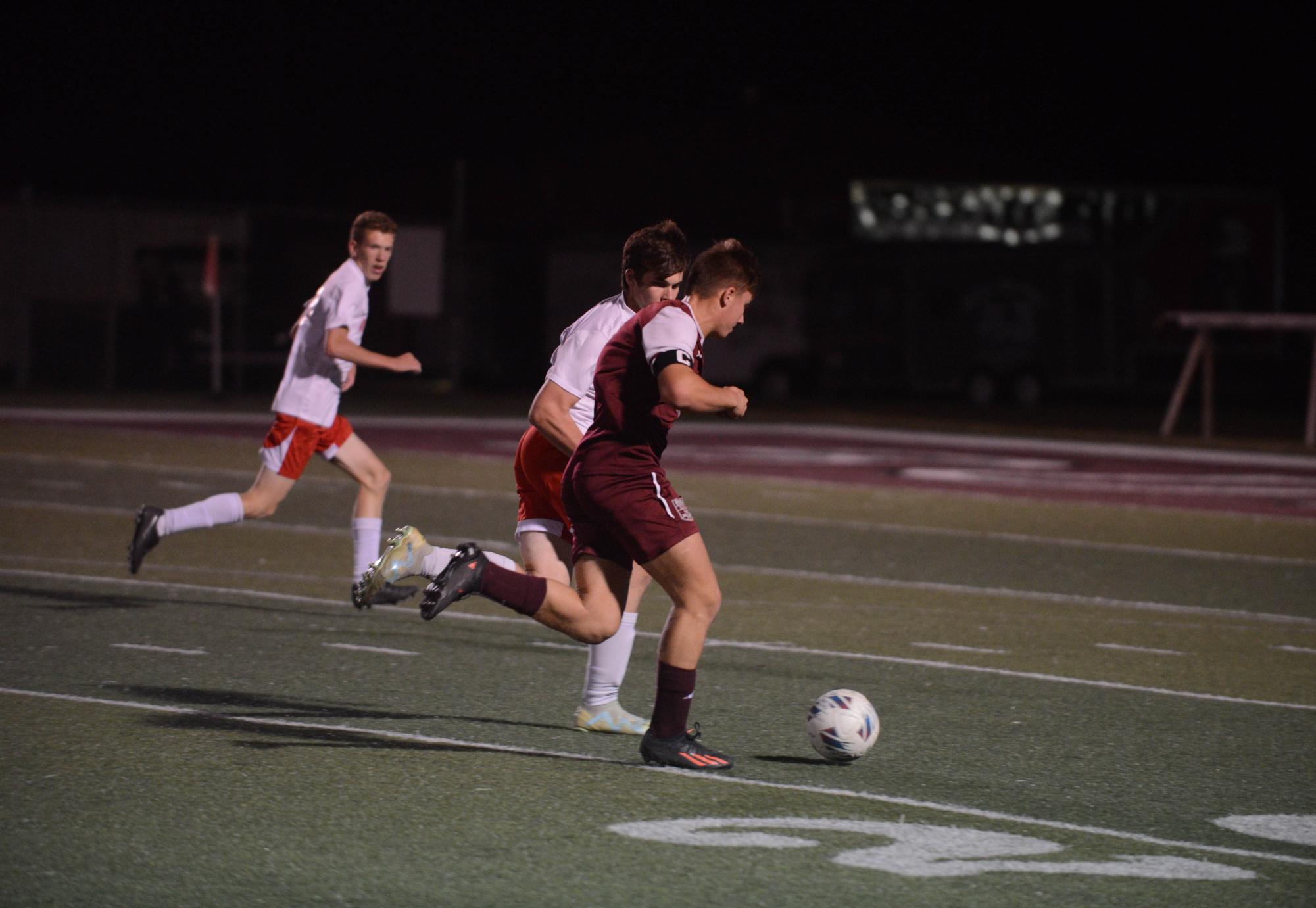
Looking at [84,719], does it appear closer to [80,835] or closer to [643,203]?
[80,835]

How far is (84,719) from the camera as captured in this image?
681 cm

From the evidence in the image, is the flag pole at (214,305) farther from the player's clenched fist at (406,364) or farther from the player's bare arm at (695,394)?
the player's bare arm at (695,394)

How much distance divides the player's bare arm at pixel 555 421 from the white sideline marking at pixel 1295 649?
4552 mm

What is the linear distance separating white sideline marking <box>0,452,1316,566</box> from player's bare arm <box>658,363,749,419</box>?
841cm

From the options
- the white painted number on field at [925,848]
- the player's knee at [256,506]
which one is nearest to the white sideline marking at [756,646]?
the player's knee at [256,506]

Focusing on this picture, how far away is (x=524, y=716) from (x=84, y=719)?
5.44 ft

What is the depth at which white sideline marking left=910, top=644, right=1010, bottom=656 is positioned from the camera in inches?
356

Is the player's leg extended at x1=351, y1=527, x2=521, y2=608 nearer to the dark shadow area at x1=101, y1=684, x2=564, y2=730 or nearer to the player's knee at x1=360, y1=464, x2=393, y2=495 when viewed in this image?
the dark shadow area at x1=101, y1=684, x2=564, y2=730

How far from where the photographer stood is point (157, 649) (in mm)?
8445

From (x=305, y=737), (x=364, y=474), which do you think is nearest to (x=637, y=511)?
(x=305, y=737)

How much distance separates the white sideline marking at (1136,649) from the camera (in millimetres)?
9195

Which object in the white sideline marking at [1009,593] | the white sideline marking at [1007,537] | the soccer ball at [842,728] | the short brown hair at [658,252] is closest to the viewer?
the soccer ball at [842,728]

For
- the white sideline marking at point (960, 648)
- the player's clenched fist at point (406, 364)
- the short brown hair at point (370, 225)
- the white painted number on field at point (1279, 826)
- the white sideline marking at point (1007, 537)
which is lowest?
the white painted number on field at point (1279, 826)

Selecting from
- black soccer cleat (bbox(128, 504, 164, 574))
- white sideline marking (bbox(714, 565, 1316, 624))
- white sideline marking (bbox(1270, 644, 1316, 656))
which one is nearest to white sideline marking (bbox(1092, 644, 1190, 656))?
white sideline marking (bbox(1270, 644, 1316, 656))
